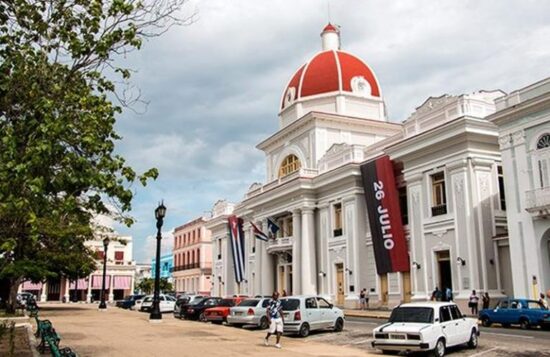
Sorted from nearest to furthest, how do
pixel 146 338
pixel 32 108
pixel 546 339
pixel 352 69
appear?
pixel 32 108 < pixel 546 339 < pixel 146 338 < pixel 352 69

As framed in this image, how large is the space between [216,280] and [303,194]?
23.6 meters

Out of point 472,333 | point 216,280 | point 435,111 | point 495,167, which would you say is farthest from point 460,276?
point 216,280

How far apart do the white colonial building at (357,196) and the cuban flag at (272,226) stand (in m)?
0.41

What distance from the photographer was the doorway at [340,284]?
37719 mm

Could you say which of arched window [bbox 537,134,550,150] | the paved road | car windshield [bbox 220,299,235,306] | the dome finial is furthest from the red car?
the dome finial

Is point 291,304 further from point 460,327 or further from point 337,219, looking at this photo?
point 337,219

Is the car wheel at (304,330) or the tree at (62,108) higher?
the tree at (62,108)

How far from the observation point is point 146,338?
1892 centimetres

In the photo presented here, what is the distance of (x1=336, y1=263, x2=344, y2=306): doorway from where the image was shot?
37719 mm

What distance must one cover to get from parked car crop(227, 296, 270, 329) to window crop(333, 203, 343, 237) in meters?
15.1

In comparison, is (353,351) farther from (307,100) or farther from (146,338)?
(307,100)

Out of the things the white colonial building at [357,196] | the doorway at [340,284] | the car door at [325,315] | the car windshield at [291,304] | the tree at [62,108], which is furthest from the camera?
the doorway at [340,284]

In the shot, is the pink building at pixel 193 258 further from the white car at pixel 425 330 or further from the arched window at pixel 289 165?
the white car at pixel 425 330

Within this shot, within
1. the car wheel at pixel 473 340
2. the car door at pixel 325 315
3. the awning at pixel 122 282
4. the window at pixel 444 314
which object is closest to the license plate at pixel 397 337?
the window at pixel 444 314
